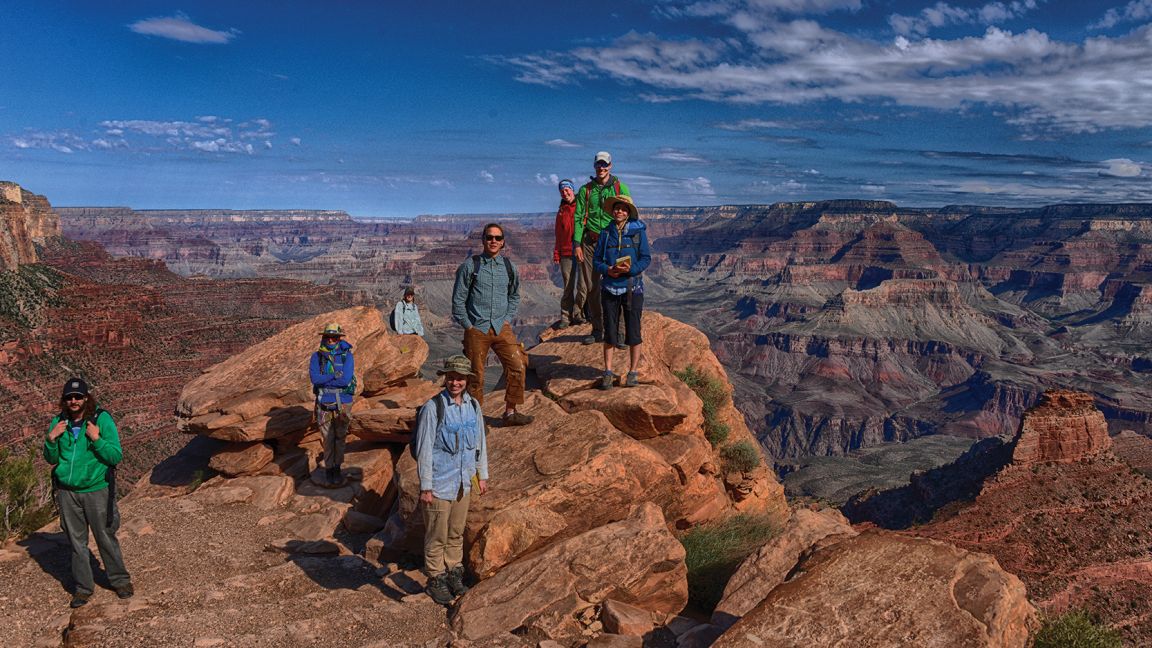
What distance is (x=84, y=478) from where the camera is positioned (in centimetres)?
776

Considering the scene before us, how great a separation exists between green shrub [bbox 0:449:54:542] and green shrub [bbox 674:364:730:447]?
13.1 m

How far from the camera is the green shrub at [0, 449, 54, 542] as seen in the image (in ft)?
39.2

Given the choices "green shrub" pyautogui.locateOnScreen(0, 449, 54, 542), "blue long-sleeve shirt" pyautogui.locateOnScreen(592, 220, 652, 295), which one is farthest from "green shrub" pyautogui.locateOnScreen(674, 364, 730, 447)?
"green shrub" pyautogui.locateOnScreen(0, 449, 54, 542)

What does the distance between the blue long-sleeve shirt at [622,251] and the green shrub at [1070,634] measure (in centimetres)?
706

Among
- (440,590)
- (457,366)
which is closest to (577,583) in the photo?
(440,590)

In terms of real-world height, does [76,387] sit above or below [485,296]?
below

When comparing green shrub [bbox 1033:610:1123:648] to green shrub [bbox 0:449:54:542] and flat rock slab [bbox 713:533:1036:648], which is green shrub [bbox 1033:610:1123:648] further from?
green shrub [bbox 0:449:54:542]

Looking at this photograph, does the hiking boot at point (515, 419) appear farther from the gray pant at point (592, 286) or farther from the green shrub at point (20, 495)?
the green shrub at point (20, 495)

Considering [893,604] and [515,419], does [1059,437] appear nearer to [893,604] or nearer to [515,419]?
[515,419]

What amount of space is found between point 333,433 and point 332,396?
2.33 ft

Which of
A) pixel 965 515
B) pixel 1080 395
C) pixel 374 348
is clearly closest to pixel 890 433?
pixel 1080 395

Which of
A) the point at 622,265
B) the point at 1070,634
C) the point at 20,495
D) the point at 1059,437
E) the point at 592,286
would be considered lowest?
the point at 1059,437

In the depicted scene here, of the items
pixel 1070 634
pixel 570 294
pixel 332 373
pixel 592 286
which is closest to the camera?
pixel 1070 634

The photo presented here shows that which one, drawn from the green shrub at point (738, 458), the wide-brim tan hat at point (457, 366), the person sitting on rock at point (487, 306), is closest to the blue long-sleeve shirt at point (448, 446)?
the wide-brim tan hat at point (457, 366)
